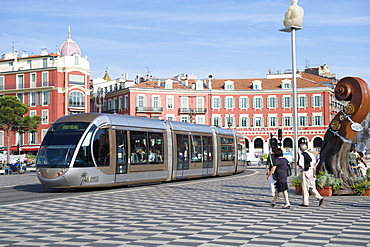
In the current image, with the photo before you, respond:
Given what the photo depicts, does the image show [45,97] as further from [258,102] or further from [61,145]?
[61,145]

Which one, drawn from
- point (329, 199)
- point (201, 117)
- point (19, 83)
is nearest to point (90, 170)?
point (329, 199)

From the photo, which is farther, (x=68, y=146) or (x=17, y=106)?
(x=17, y=106)

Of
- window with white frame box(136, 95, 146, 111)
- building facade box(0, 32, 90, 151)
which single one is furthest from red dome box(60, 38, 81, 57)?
window with white frame box(136, 95, 146, 111)

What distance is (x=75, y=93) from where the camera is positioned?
66562mm

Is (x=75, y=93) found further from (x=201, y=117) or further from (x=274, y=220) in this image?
(x=274, y=220)

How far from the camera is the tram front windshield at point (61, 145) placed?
18062 millimetres

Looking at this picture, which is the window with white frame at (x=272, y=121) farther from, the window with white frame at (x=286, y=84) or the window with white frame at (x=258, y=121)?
the window with white frame at (x=286, y=84)

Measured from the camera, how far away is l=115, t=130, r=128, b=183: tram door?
19578 mm

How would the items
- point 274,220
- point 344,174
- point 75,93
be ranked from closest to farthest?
point 274,220, point 344,174, point 75,93

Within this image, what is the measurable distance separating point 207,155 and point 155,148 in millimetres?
5794

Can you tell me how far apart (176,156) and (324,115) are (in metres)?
54.3

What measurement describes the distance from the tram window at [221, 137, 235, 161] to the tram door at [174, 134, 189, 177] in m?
4.89

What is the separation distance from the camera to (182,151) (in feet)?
80.3

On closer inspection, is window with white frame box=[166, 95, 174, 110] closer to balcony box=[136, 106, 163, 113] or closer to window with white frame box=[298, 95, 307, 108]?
balcony box=[136, 106, 163, 113]
